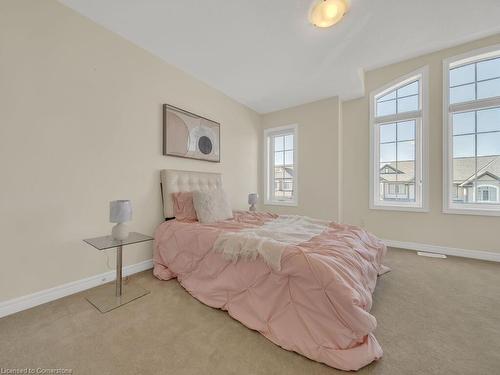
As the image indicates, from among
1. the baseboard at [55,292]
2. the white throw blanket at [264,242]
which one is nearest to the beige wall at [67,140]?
the baseboard at [55,292]

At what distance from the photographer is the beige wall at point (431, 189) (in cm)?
291

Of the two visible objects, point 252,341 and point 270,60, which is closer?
point 252,341

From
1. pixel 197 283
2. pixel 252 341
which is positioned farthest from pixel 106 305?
pixel 252 341

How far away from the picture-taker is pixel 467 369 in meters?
1.13

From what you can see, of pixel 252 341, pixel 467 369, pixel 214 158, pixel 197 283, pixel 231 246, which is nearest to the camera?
pixel 467 369

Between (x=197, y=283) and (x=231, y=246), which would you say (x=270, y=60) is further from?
(x=197, y=283)

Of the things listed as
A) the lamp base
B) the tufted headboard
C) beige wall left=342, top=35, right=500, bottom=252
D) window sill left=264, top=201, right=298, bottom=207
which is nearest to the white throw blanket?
the lamp base

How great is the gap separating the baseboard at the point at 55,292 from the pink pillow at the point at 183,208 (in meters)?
0.76

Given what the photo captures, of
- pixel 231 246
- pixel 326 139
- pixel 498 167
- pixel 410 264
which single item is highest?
pixel 326 139

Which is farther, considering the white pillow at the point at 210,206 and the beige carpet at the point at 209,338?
the white pillow at the point at 210,206

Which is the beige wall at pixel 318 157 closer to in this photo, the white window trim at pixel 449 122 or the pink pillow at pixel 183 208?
the white window trim at pixel 449 122

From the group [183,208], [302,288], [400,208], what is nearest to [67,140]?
[183,208]

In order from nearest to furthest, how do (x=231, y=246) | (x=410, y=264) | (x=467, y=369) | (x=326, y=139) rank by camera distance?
(x=467, y=369) → (x=231, y=246) → (x=410, y=264) → (x=326, y=139)

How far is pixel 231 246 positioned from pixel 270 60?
241cm
